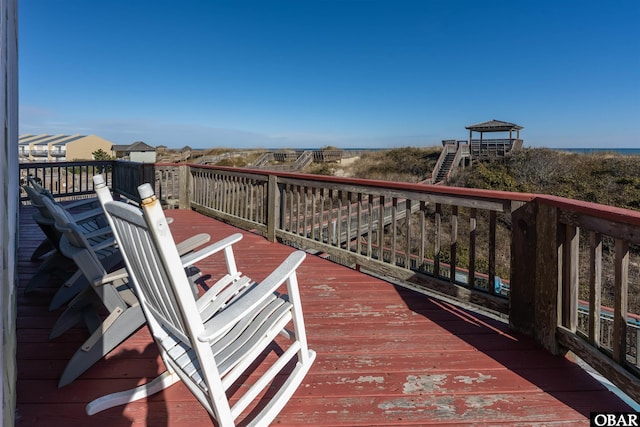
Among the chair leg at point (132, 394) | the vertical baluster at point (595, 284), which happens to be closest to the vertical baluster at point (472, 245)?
the vertical baluster at point (595, 284)

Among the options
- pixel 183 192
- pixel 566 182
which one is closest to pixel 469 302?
pixel 183 192

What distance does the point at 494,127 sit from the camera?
78.1 feet

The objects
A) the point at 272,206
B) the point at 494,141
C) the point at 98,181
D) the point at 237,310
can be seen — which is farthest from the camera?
the point at 494,141

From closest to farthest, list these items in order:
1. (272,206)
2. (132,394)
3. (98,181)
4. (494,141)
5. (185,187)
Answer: (98,181) → (132,394) → (272,206) → (185,187) → (494,141)

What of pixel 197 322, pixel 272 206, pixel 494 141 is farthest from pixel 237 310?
pixel 494 141

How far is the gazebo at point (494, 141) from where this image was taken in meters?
21.7

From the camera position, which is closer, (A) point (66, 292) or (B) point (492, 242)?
(B) point (492, 242)

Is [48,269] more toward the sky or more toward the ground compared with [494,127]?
more toward the ground

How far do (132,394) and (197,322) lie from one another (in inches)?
32.0

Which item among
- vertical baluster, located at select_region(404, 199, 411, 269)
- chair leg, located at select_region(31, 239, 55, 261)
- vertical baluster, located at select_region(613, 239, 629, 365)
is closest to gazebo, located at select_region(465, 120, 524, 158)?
vertical baluster, located at select_region(404, 199, 411, 269)

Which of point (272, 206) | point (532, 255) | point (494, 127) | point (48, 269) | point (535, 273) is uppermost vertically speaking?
point (494, 127)

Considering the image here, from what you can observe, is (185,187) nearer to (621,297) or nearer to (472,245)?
(472,245)

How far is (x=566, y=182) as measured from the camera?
1717 cm

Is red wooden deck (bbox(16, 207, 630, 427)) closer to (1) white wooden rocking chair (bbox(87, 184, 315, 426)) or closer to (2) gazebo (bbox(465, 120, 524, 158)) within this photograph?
(1) white wooden rocking chair (bbox(87, 184, 315, 426))
